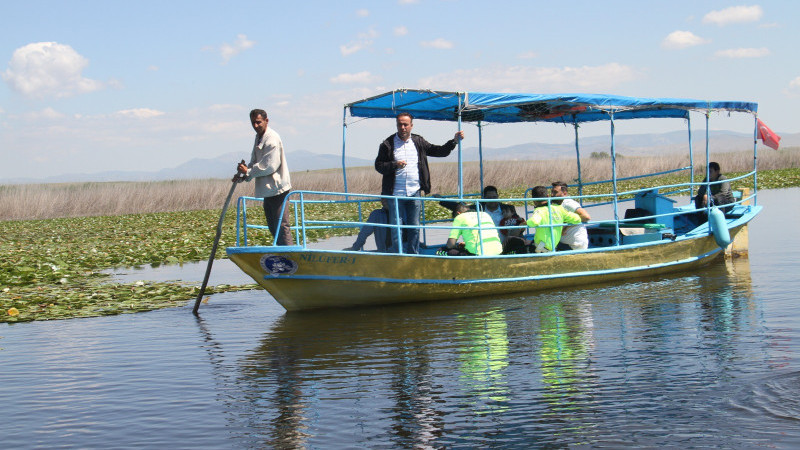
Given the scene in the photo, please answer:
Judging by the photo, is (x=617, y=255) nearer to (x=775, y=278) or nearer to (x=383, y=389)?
(x=775, y=278)

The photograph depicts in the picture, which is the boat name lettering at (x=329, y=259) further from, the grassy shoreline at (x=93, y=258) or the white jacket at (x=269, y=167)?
the grassy shoreline at (x=93, y=258)

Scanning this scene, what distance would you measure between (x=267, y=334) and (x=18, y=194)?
27.0 meters

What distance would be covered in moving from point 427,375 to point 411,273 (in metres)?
3.10

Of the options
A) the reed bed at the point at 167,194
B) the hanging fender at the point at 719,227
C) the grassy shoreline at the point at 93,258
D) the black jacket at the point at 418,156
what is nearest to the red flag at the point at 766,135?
the hanging fender at the point at 719,227

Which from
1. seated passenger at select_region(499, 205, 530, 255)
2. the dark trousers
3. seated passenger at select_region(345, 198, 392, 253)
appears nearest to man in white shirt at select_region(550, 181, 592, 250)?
seated passenger at select_region(499, 205, 530, 255)

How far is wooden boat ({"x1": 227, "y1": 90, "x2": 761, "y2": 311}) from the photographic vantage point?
30.3 feet

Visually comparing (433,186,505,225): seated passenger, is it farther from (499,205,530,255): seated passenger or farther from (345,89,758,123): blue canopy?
(345,89,758,123): blue canopy

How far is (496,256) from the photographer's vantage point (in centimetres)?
1004

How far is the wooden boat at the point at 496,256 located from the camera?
30.3 ft

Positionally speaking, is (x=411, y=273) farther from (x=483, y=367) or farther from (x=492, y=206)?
(x=483, y=367)

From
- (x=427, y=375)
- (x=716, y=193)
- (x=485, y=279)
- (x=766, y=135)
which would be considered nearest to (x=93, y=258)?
(x=485, y=279)

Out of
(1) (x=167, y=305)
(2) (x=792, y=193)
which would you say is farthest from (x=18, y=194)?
(2) (x=792, y=193)

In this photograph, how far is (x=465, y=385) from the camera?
6262mm

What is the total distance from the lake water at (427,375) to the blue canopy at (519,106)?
256 centimetres
